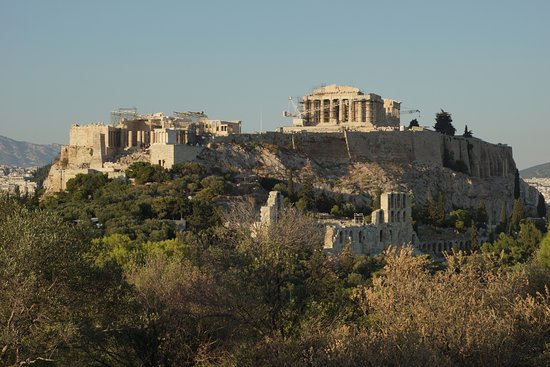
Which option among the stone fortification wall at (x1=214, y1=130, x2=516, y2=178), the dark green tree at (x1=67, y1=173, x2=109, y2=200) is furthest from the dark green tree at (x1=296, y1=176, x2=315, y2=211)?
the dark green tree at (x1=67, y1=173, x2=109, y2=200)

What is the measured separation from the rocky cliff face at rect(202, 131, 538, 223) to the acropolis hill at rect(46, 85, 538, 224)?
0.21 feet

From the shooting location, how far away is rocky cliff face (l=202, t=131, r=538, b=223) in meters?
56.7

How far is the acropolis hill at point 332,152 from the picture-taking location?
55.3 meters

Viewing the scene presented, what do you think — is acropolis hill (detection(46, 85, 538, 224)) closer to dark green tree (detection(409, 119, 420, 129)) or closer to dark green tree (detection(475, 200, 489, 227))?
dark green tree (detection(409, 119, 420, 129))

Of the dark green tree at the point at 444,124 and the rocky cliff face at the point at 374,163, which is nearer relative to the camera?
the rocky cliff face at the point at 374,163

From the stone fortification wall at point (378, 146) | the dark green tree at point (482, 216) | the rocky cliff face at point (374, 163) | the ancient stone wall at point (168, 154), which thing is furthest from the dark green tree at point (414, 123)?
the ancient stone wall at point (168, 154)

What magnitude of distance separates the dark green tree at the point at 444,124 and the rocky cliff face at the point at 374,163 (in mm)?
1959

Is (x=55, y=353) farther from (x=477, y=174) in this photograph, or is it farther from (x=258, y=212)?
(x=477, y=174)

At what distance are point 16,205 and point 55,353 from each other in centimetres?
447

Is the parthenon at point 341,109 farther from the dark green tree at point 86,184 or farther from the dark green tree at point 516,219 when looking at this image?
the dark green tree at point 86,184

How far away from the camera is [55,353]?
19547mm

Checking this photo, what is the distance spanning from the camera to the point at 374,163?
2480 inches

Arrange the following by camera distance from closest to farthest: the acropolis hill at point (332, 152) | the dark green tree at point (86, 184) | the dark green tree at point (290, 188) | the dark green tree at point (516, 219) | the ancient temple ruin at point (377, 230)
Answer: the ancient temple ruin at point (377, 230)
the dark green tree at point (86, 184)
the dark green tree at point (290, 188)
the acropolis hill at point (332, 152)
the dark green tree at point (516, 219)

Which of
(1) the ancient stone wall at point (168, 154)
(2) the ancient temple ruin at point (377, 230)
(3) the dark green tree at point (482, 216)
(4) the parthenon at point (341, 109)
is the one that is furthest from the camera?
(4) the parthenon at point (341, 109)
